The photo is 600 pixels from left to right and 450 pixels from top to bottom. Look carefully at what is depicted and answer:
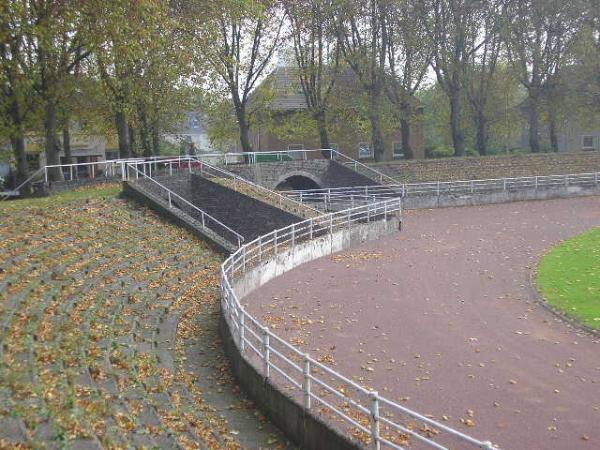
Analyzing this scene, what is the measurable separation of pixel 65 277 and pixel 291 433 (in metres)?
6.94

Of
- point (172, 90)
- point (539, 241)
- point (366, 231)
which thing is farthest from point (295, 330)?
point (172, 90)

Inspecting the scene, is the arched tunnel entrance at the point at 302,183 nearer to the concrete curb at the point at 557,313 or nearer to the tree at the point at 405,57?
the tree at the point at 405,57

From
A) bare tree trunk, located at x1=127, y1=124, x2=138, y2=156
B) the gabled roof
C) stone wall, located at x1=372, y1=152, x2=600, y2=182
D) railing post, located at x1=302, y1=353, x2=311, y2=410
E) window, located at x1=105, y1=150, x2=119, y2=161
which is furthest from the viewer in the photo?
window, located at x1=105, y1=150, x2=119, y2=161

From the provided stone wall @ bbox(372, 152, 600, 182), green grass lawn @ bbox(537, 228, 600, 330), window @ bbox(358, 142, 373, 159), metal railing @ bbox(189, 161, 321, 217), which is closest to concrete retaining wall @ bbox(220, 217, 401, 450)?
green grass lawn @ bbox(537, 228, 600, 330)

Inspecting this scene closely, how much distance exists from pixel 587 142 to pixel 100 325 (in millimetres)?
54943

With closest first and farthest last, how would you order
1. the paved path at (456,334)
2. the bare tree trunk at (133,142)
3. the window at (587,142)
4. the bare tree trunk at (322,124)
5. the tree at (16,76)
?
the paved path at (456,334) < the tree at (16,76) < the bare tree trunk at (133,142) < the bare tree trunk at (322,124) < the window at (587,142)

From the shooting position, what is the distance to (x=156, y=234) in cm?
1856

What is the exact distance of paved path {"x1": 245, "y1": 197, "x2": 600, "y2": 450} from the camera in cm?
852

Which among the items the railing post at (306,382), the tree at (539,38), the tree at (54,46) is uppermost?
the tree at (539,38)

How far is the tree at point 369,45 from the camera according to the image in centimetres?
3791

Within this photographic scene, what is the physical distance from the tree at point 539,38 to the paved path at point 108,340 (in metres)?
31.5

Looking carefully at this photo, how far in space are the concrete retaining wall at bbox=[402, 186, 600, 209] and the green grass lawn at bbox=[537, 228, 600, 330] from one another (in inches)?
421

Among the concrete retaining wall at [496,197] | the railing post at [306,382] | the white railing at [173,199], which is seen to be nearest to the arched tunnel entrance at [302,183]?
the concrete retaining wall at [496,197]

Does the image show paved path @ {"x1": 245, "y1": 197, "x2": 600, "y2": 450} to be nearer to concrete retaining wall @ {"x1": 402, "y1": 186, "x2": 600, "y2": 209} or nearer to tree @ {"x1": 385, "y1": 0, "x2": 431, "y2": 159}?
concrete retaining wall @ {"x1": 402, "y1": 186, "x2": 600, "y2": 209}
